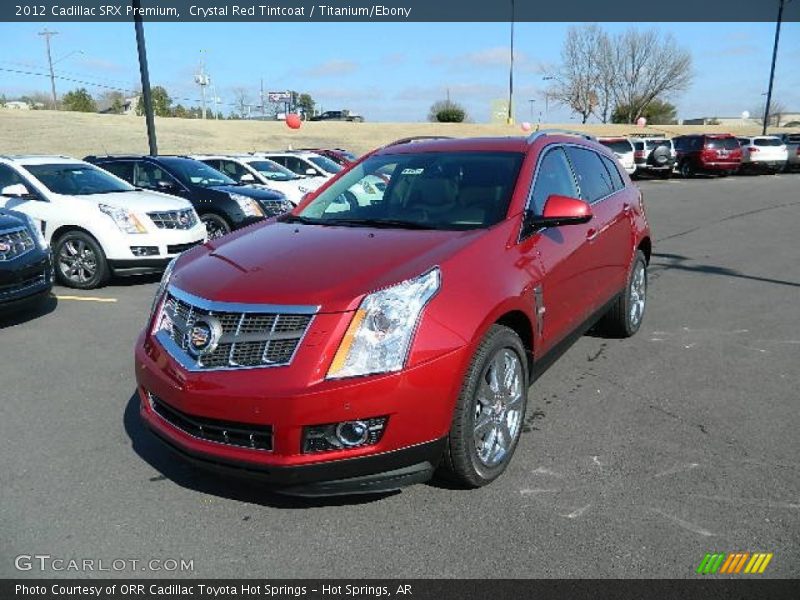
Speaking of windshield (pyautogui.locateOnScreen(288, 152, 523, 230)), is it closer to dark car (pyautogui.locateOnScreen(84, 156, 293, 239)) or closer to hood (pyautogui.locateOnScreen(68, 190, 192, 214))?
hood (pyautogui.locateOnScreen(68, 190, 192, 214))

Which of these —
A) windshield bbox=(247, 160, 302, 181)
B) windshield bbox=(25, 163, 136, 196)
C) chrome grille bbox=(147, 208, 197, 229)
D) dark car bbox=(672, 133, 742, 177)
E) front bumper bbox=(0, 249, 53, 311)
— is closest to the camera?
front bumper bbox=(0, 249, 53, 311)

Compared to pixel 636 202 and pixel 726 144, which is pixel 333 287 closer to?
pixel 636 202

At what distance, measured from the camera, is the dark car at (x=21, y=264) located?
20.2 ft

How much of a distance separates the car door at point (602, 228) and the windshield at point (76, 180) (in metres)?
6.66

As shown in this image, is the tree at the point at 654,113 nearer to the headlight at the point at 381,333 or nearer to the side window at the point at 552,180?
the side window at the point at 552,180

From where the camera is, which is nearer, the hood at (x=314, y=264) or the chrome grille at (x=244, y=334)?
the chrome grille at (x=244, y=334)

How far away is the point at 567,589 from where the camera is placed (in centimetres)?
259

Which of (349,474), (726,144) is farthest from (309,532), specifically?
(726,144)

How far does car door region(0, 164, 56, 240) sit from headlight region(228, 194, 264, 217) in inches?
118

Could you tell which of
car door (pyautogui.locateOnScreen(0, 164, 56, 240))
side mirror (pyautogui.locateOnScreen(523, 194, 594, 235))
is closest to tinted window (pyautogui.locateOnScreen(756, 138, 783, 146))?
car door (pyautogui.locateOnScreen(0, 164, 56, 240))

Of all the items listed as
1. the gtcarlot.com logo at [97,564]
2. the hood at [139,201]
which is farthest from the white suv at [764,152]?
the gtcarlot.com logo at [97,564]

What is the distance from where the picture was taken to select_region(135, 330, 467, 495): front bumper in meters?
2.75

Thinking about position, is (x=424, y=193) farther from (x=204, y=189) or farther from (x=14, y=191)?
(x=204, y=189)

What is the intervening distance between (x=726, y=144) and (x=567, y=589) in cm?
3049
